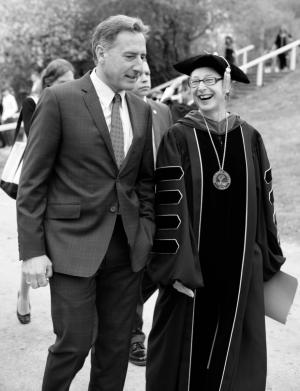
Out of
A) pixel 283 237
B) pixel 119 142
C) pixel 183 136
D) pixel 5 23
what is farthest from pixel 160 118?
pixel 5 23

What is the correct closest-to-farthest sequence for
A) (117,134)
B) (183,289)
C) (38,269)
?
(38,269)
(117,134)
(183,289)

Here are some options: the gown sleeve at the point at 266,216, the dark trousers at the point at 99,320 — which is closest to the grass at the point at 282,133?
the gown sleeve at the point at 266,216

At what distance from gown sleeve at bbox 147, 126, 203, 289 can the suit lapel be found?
0.43 meters

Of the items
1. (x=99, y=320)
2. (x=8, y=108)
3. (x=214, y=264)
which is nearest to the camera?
(x=99, y=320)

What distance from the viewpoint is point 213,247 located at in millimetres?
3211

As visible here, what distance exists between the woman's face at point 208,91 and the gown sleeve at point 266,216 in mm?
322

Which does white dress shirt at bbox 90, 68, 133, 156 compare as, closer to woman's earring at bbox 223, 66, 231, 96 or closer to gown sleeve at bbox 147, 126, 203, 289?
gown sleeve at bbox 147, 126, 203, 289

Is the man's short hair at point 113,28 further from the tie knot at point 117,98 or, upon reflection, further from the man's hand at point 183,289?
the man's hand at point 183,289

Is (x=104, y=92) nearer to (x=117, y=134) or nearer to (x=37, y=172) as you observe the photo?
(x=117, y=134)

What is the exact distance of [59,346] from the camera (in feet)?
9.05

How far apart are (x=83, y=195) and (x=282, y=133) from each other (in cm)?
1010

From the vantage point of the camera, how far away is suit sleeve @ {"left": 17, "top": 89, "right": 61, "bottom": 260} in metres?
2.68

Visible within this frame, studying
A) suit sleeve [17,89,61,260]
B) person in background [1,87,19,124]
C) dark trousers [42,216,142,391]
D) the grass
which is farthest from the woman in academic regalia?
person in background [1,87,19,124]

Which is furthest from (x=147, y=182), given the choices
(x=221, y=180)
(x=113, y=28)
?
(x=113, y=28)
